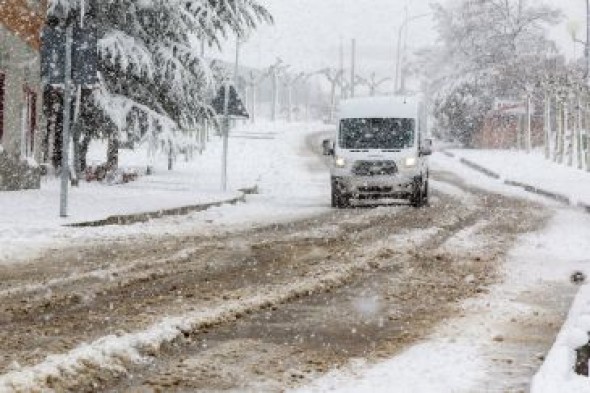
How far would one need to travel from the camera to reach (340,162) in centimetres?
2105

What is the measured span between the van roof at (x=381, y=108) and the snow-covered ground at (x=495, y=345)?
843cm

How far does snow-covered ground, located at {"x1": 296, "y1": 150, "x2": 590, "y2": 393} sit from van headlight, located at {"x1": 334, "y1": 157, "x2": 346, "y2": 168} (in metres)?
7.88

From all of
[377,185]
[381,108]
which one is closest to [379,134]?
[381,108]

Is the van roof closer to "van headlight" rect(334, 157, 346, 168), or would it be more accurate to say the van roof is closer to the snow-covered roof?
"van headlight" rect(334, 157, 346, 168)

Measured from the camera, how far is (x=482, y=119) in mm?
60938

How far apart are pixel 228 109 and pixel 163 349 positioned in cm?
1660

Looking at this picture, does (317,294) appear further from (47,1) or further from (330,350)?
(47,1)

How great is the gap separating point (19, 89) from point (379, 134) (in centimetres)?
795

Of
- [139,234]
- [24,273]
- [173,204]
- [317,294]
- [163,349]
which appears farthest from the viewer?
[173,204]

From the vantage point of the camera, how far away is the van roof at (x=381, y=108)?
2155 centimetres

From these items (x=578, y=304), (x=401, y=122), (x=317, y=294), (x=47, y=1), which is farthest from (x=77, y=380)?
(x=47, y=1)

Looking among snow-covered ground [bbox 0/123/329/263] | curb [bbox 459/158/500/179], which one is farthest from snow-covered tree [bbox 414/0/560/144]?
snow-covered ground [bbox 0/123/329/263]

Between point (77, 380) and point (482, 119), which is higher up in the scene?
point (482, 119)

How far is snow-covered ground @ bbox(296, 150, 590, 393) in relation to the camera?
17.3 ft
